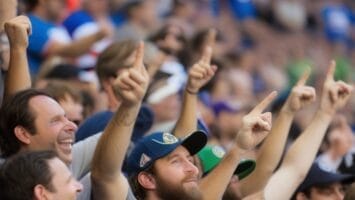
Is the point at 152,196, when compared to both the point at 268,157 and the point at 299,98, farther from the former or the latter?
the point at 299,98

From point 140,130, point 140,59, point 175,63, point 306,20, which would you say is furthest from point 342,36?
point 140,59

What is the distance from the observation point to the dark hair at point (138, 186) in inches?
286

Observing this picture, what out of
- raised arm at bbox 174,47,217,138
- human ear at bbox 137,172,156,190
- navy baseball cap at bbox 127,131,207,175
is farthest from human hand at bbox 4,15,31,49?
raised arm at bbox 174,47,217,138

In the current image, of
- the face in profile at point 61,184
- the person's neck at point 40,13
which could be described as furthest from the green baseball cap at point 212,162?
the person's neck at point 40,13

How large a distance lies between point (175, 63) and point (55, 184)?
5.26 metres

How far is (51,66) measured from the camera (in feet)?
31.4

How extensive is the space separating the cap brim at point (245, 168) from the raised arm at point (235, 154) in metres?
0.34

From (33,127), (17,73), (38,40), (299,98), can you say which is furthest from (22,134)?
(38,40)

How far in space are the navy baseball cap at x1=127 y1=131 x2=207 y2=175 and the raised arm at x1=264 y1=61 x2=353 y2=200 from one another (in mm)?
942

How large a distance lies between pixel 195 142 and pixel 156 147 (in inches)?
8.8

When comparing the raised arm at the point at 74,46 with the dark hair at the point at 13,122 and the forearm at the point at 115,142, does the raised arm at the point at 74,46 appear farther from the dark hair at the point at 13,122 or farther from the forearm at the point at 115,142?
the forearm at the point at 115,142

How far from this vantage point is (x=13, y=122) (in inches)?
277

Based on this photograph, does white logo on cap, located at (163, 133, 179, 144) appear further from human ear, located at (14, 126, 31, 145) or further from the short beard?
human ear, located at (14, 126, 31, 145)

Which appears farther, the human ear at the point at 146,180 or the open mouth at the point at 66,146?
the human ear at the point at 146,180
